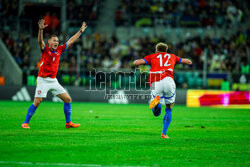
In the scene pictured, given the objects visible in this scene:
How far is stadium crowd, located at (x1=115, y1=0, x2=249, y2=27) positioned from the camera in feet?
99.8

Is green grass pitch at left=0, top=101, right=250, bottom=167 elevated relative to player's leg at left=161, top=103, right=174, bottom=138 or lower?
lower

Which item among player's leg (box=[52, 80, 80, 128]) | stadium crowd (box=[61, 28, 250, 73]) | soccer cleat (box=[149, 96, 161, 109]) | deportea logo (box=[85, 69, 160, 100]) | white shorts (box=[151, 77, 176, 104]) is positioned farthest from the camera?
stadium crowd (box=[61, 28, 250, 73])

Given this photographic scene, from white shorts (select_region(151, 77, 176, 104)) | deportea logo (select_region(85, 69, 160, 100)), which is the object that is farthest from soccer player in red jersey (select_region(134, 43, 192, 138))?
deportea logo (select_region(85, 69, 160, 100))

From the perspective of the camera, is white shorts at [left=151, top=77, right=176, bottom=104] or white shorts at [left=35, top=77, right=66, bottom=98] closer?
white shorts at [left=151, top=77, right=176, bottom=104]

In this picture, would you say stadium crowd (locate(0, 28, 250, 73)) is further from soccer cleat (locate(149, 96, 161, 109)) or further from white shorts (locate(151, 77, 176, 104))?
soccer cleat (locate(149, 96, 161, 109))

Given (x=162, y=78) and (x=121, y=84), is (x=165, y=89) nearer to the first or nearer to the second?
(x=162, y=78)

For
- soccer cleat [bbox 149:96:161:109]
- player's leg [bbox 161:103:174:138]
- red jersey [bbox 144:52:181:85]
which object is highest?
red jersey [bbox 144:52:181:85]

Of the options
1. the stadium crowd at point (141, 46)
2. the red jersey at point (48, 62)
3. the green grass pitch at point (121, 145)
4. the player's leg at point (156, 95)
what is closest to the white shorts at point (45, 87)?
the red jersey at point (48, 62)

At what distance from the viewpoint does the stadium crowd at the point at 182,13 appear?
30.4m

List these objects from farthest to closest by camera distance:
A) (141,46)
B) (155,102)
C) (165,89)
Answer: (141,46) → (165,89) → (155,102)

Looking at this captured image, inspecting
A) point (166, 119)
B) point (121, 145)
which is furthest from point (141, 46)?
point (121, 145)

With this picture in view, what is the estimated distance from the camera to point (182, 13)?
101 feet

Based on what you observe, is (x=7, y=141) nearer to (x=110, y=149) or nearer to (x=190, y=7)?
(x=110, y=149)

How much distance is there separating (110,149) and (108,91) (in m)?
15.6
